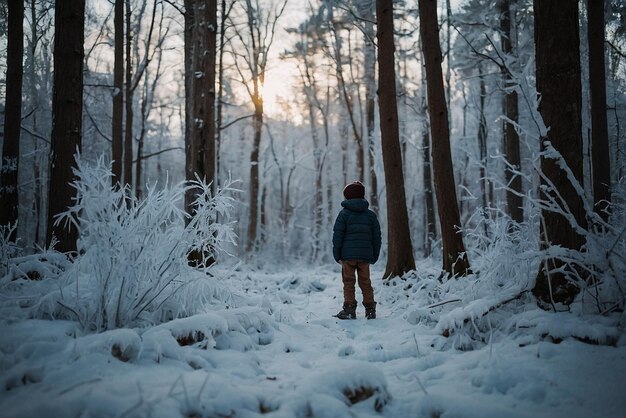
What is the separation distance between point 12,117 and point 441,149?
31.0ft

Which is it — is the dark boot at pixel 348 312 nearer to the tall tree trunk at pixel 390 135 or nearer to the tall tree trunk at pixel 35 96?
the tall tree trunk at pixel 390 135

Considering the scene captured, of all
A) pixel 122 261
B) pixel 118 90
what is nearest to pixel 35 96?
pixel 118 90

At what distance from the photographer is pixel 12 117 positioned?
8.29 metres

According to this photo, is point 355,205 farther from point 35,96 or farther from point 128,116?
point 35,96

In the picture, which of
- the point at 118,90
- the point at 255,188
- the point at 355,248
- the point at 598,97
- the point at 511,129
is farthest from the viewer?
the point at 255,188

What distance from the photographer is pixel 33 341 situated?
2385mm

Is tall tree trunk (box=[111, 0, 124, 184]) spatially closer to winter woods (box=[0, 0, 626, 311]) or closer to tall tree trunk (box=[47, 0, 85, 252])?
winter woods (box=[0, 0, 626, 311])

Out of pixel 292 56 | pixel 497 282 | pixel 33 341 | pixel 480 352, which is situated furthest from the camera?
pixel 292 56

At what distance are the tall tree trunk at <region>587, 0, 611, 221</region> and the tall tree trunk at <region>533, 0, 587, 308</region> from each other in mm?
6209

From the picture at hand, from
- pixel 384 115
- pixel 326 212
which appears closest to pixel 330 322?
pixel 384 115

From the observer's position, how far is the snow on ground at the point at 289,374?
1965mm

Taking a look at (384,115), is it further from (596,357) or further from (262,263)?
(262,263)

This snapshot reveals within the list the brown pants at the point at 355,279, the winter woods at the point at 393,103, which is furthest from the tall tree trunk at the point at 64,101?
the brown pants at the point at 355,279

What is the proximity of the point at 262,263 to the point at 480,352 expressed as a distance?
444 inches
